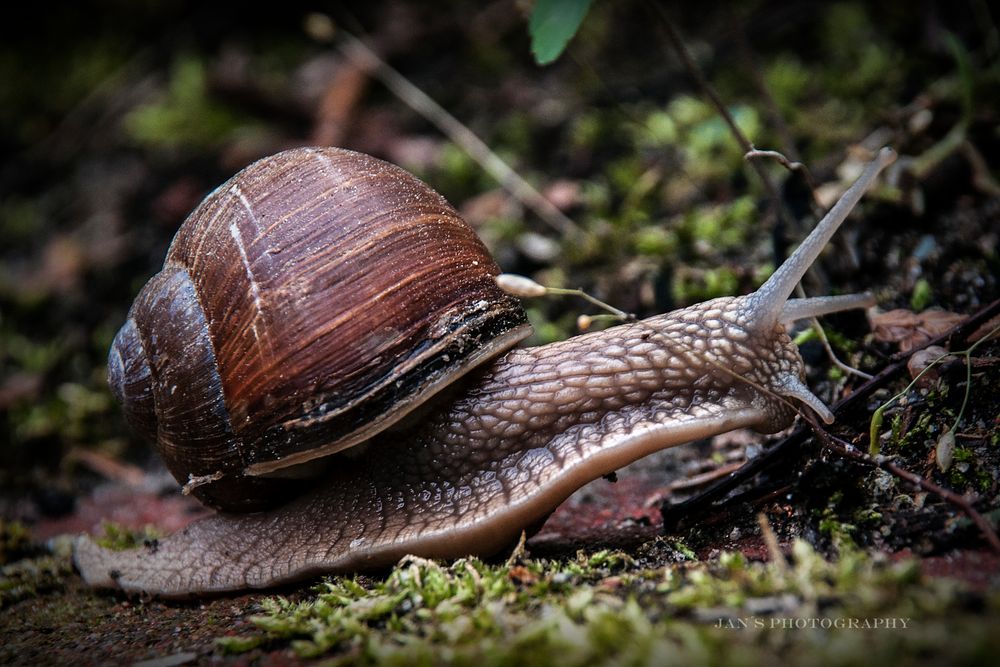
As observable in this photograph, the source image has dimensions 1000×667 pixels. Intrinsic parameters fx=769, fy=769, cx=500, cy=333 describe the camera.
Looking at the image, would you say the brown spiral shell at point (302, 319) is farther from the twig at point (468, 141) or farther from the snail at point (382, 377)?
the twig at point (468, 141)

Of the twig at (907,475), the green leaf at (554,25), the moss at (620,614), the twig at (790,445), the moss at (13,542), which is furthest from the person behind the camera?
the moss at (13,542)

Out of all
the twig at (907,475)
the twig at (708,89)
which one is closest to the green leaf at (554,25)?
the twig at (708,89)

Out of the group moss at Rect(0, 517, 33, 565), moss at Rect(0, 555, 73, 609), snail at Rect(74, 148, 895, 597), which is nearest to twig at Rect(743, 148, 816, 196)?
snail at Rect(74, 148, 895, 597)

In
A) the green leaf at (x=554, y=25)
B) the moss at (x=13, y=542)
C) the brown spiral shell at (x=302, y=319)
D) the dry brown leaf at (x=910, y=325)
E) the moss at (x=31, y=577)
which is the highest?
the green leaf at (x=554, y=25)

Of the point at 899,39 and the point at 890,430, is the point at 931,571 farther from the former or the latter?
the point at 899,39

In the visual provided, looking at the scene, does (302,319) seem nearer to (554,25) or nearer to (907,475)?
(554,25)

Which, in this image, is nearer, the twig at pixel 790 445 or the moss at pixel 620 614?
the moss at pixel 620 614

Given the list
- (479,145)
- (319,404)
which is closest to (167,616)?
(319,404)
